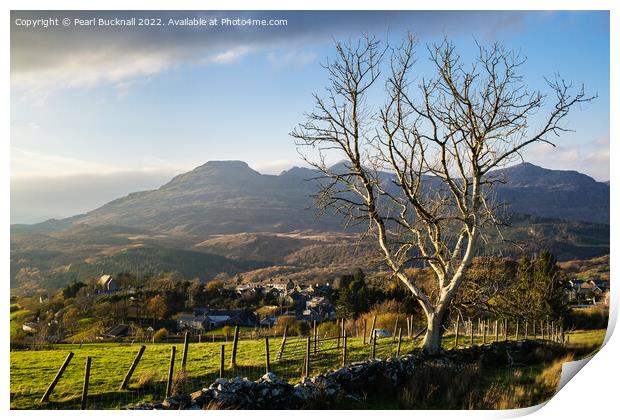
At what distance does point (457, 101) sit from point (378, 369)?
5.47 meters

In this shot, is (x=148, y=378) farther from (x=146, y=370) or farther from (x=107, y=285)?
(x=107, y=285)

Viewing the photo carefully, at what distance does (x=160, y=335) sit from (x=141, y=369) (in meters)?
14.2

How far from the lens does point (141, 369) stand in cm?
→ 1179

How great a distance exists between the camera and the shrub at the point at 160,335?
80.9 ft

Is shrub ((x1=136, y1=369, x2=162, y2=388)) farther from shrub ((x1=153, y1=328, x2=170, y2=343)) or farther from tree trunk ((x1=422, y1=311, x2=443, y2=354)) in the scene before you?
shrub ((x1=153, y1=328, x2=170, y2=343))

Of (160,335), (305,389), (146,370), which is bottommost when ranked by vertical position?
(160,335)

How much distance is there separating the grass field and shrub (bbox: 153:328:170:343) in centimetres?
877

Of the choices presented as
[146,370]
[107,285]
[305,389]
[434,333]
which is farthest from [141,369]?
[107,285]

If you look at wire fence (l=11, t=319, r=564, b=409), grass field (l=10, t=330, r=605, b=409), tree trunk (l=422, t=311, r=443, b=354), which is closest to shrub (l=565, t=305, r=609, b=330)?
grass field (l=10, t=330, r=605, b=409)

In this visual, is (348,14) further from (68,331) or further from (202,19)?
(68,331)
